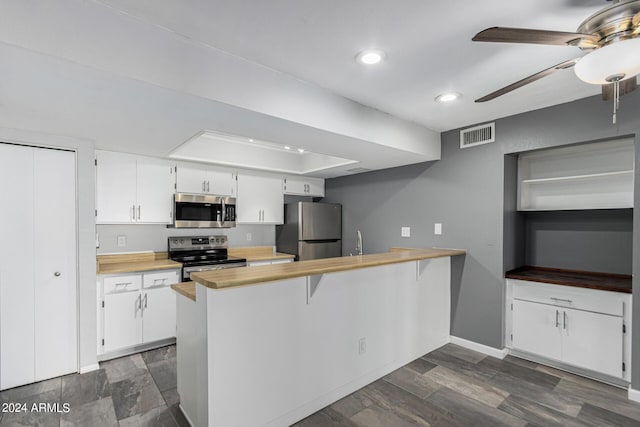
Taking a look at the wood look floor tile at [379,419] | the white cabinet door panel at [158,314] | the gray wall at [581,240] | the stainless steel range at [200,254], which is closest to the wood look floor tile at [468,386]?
the wood look floor tile at [379,419]

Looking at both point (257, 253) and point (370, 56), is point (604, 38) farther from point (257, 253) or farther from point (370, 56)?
point (257, 253)

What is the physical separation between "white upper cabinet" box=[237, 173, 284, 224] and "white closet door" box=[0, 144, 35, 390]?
2.21 m

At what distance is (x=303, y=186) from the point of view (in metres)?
5.15

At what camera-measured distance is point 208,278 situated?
175cm

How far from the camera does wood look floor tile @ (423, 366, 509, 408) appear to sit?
2.43m

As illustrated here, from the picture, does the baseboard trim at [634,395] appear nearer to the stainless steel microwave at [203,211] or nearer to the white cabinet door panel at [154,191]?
the stainless steel microwave at [203,211]

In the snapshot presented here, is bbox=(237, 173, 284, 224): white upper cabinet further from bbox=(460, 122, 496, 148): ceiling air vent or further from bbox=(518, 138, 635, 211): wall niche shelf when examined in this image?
bbox=(518, 138, 635, 211): wall niche shelf

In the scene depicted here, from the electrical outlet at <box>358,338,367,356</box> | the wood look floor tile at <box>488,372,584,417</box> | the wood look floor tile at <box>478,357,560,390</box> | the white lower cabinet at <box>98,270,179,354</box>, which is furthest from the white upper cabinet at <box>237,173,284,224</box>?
the wood look floor tile at <box>488,372,584,417</box>

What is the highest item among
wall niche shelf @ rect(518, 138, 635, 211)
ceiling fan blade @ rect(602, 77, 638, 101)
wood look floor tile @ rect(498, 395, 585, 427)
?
ceiling fan blade @ rect(602, 77, 638, 101)

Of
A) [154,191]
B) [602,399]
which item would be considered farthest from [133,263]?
[602,399]

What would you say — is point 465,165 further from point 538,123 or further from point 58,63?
point 58,63

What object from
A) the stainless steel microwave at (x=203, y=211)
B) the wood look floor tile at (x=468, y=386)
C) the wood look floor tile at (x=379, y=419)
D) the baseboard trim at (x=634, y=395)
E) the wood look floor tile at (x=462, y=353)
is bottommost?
the wood look floor tile at (x=462, y=353)

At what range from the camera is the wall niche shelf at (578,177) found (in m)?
2.84

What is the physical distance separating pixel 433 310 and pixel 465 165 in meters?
1.64
